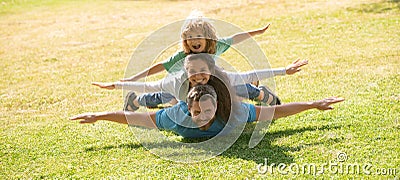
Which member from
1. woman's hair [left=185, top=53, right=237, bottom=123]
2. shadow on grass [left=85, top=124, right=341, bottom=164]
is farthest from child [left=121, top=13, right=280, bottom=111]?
shadow on grass [left=85, top=124, right=341, bottom=164]

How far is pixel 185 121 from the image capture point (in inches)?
172

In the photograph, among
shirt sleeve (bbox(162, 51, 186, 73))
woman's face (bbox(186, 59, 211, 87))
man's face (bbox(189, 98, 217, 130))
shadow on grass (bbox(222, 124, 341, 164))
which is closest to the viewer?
shadow on grass (bbox(222, 124, 341, 164))

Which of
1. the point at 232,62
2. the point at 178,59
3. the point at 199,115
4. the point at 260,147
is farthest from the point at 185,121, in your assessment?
the point at 232,62

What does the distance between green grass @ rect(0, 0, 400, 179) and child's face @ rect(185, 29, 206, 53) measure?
841mm

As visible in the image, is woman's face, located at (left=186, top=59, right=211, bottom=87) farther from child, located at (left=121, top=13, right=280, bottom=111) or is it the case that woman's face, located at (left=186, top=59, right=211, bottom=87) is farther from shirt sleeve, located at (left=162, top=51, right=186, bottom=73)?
shirt sleeve, located at (left=162, top=51, right=186, bottom=73)

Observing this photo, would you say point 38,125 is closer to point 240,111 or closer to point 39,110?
point 39,110

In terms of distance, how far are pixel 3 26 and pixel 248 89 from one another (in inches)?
352

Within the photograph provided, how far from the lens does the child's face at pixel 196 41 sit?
472 cm

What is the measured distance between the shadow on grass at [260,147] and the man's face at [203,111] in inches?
8.4

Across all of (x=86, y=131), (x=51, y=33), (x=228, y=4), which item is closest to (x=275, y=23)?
(x=228, y=4)

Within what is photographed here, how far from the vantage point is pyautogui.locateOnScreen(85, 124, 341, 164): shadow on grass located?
3.95 m

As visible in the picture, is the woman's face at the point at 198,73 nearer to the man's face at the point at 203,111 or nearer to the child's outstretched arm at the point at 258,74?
the man's face at the point at 203,111

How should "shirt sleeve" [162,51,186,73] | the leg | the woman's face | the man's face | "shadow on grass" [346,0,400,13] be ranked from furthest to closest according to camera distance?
"shadow on grass" [346,0,400,13] < "shirt sleeve" [162,51,186,73] < the leg < the woman's face < the man's face

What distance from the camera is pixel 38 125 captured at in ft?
17.0
